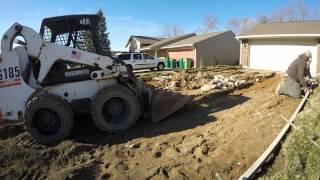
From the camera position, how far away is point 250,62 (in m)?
28.5

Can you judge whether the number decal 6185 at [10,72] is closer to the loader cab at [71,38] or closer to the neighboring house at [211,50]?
the loader cab at [71,38]

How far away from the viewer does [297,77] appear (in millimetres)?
10867

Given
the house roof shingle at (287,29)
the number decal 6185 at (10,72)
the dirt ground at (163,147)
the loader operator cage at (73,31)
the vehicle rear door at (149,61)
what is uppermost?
the house roof shingle at (287,29)

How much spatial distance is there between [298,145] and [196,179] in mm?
2183

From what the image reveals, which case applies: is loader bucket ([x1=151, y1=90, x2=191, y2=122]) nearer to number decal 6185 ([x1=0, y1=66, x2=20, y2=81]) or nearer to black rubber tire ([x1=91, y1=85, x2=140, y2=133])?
→ black rubber tire ([x1=91, y1=85, x2=140, y2=133])

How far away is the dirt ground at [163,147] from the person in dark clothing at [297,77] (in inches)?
13.2

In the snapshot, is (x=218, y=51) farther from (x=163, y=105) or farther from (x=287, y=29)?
(x=163, y=105)

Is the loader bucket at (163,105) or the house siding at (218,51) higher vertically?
the house siding at (218,51)

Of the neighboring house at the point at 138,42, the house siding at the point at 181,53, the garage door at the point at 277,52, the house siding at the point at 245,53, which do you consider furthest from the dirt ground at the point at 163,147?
the neighboring house at the point at 138,42

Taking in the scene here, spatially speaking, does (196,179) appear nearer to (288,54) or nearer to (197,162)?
(197,162)

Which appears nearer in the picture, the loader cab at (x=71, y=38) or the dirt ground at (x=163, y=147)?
the dirt ground at (x=163, y=147)

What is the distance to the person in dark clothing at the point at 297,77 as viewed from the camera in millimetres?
10695

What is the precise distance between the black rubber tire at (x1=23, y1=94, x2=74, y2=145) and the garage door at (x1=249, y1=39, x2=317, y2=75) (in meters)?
17.7

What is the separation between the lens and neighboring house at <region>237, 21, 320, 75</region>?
23.5 m
